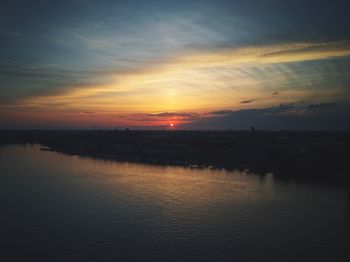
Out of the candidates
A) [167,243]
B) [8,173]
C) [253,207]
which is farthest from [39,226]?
[8,173]

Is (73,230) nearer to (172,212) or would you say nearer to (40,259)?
(40,259)

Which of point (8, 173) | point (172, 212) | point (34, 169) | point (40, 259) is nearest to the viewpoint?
point (40, 259)

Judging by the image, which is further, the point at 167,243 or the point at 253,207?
the point at 253,207

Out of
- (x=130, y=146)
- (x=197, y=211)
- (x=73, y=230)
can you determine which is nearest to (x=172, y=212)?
(x=197, y=211)

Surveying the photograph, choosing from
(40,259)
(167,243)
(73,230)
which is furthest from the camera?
(73,230)

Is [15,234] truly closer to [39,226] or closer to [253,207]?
[39,226]

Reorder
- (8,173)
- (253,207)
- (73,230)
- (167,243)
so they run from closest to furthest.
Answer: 1. (167,243)
2. (73,230)
3. (253,207)
4. (8,173)
